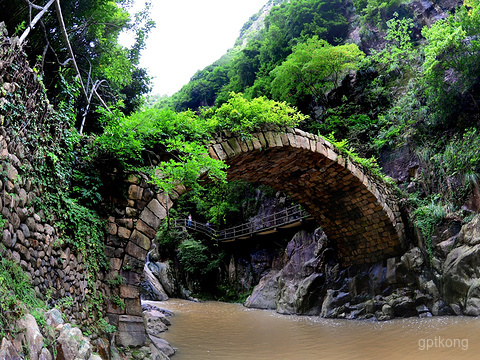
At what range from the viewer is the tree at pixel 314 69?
489 inches

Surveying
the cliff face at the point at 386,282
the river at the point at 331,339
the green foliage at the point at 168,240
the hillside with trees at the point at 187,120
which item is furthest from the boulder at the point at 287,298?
the green foliage at the point at 168,240

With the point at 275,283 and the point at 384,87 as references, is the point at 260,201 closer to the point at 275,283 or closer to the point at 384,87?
the point at 275,283

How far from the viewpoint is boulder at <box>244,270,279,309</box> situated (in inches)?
444

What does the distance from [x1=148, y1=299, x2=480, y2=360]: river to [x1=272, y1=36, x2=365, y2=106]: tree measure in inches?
359

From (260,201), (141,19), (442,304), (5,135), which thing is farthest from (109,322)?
(260,201)

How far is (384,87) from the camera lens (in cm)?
1213

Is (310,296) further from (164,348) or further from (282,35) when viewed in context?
(282,35)

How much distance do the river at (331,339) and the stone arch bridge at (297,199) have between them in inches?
62.6

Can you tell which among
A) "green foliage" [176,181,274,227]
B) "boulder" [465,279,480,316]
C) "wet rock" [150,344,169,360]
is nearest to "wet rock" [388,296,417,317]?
"boulder" [465,279,480,316]

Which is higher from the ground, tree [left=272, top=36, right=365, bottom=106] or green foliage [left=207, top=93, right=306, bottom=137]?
tree [left=272, top=36, right=365, bottom=106]

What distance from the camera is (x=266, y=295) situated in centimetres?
1152

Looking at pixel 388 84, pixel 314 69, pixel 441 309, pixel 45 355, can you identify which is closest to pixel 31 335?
pixel 45 355

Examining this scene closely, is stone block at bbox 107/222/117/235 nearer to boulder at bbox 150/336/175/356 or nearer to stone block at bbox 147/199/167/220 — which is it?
stone block at bbox 147/199/167/220

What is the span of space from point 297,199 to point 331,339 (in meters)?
3.70
